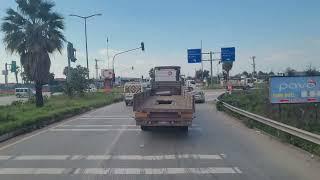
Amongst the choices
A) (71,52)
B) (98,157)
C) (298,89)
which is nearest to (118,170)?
(98,157)

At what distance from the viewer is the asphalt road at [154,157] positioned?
1022cm

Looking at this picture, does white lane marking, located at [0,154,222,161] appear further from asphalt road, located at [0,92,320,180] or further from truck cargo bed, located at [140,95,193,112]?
truck cargo bed, located at [140,95,193,112]

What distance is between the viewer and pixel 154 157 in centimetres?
1270

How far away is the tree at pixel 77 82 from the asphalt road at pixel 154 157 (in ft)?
127

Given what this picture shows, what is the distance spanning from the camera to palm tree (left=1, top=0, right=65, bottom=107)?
37.4 metres

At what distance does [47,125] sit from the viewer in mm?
24047

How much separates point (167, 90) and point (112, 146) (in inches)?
399

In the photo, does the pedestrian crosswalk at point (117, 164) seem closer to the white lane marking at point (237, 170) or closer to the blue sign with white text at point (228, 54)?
the white lane marking at point (237, 170)

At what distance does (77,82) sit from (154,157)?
4616 centimetres

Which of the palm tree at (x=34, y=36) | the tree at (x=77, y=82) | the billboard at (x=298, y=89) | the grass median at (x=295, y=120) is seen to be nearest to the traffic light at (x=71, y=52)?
the tree at (x=77, y=82)

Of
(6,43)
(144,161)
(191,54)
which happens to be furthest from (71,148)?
(191,54)

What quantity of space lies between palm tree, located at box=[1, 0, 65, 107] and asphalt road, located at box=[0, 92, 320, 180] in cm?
1939

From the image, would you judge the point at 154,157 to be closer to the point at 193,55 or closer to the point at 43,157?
the point at 43,157

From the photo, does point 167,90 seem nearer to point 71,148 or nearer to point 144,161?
point 71,148
